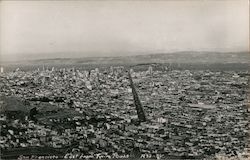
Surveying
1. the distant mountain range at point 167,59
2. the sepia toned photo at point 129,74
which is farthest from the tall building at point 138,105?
the distant mountain range at point 167,59

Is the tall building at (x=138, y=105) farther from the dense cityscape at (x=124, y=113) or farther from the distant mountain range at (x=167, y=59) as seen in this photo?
the distant mountain range at (x=167, y=59)

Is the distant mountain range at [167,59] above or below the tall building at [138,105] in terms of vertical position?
above

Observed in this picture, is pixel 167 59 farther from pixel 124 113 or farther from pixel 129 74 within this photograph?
pixel 124 113

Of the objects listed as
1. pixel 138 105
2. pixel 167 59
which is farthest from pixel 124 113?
pixel 167 59

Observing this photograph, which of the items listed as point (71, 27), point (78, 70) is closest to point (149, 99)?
point (78, 70)

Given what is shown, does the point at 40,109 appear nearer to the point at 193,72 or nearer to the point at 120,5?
the point at 120,5

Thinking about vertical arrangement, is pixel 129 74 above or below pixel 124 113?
above
